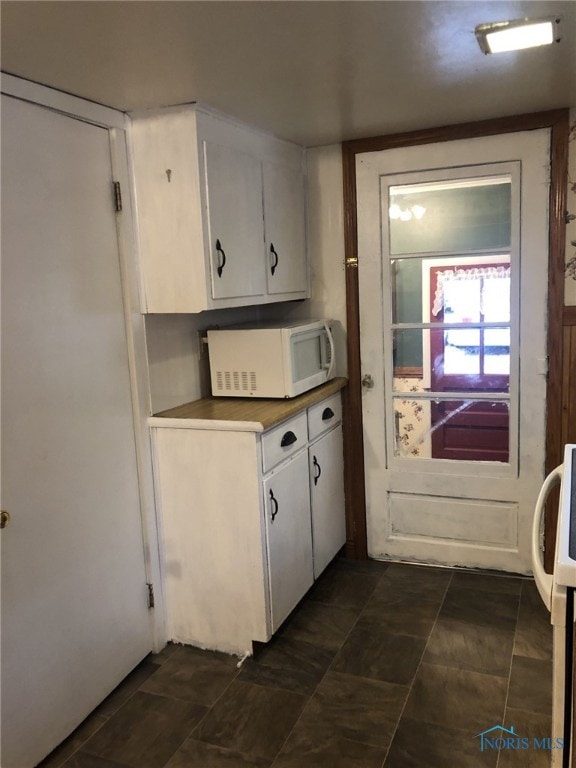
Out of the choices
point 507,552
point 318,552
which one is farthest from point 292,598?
point 507,552

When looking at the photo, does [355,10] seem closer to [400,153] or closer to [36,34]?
[36,34]

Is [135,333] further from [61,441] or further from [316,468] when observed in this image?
[316,468]

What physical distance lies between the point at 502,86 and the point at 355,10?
0.97m

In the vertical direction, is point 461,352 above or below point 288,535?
above

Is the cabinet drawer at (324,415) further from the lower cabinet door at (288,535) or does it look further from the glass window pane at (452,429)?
the glass window pane at (452,429)

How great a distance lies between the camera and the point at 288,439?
2625 millimetres

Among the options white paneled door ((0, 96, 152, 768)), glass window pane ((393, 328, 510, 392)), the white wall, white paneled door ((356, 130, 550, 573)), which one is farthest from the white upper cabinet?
the white wall

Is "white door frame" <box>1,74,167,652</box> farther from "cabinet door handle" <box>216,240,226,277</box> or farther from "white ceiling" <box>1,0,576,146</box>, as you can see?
"cabinet door handle" <box>216,240,226,277</box>

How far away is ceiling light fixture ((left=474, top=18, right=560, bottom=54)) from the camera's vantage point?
67.0 inches

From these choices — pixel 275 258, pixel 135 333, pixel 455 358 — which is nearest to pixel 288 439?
pixel 135 333

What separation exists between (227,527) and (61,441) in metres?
0.74

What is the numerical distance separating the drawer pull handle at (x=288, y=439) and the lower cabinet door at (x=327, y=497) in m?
0.22

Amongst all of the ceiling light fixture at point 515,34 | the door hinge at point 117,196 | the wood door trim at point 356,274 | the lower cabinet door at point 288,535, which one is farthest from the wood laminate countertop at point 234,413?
the ceiling light fixture at point 515,34

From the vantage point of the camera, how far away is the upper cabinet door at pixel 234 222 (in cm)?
241
